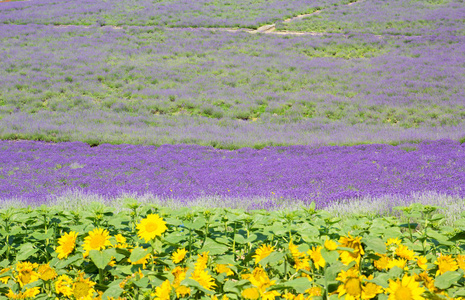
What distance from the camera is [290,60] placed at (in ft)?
65.8

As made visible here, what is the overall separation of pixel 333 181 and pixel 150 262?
179 inches

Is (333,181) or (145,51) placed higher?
(145,51)

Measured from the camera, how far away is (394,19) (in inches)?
1048

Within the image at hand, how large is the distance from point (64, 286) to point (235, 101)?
13389 mm

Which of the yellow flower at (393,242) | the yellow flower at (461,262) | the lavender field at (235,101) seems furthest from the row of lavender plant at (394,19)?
the yellow flower at (461,262)

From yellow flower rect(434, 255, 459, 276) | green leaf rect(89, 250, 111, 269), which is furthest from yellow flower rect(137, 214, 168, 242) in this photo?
yellow flower rect(434, 255, 459, 276)

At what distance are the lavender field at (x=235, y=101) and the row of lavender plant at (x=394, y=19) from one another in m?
0.16

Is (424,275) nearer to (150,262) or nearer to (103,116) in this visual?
(150,262)

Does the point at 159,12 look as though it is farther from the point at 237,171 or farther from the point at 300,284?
the point at 300,284

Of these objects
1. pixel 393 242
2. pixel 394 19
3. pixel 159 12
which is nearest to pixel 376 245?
pixel 393 242

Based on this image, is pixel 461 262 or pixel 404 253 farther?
pixel 404 253

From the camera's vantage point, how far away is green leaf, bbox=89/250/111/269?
2046 mm

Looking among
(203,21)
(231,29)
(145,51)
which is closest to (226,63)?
(145,51)

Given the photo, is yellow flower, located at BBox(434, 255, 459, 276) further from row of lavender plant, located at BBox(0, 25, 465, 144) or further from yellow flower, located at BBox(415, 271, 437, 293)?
row of lavender plant, located at BBox(0, 25, 465, 144)
